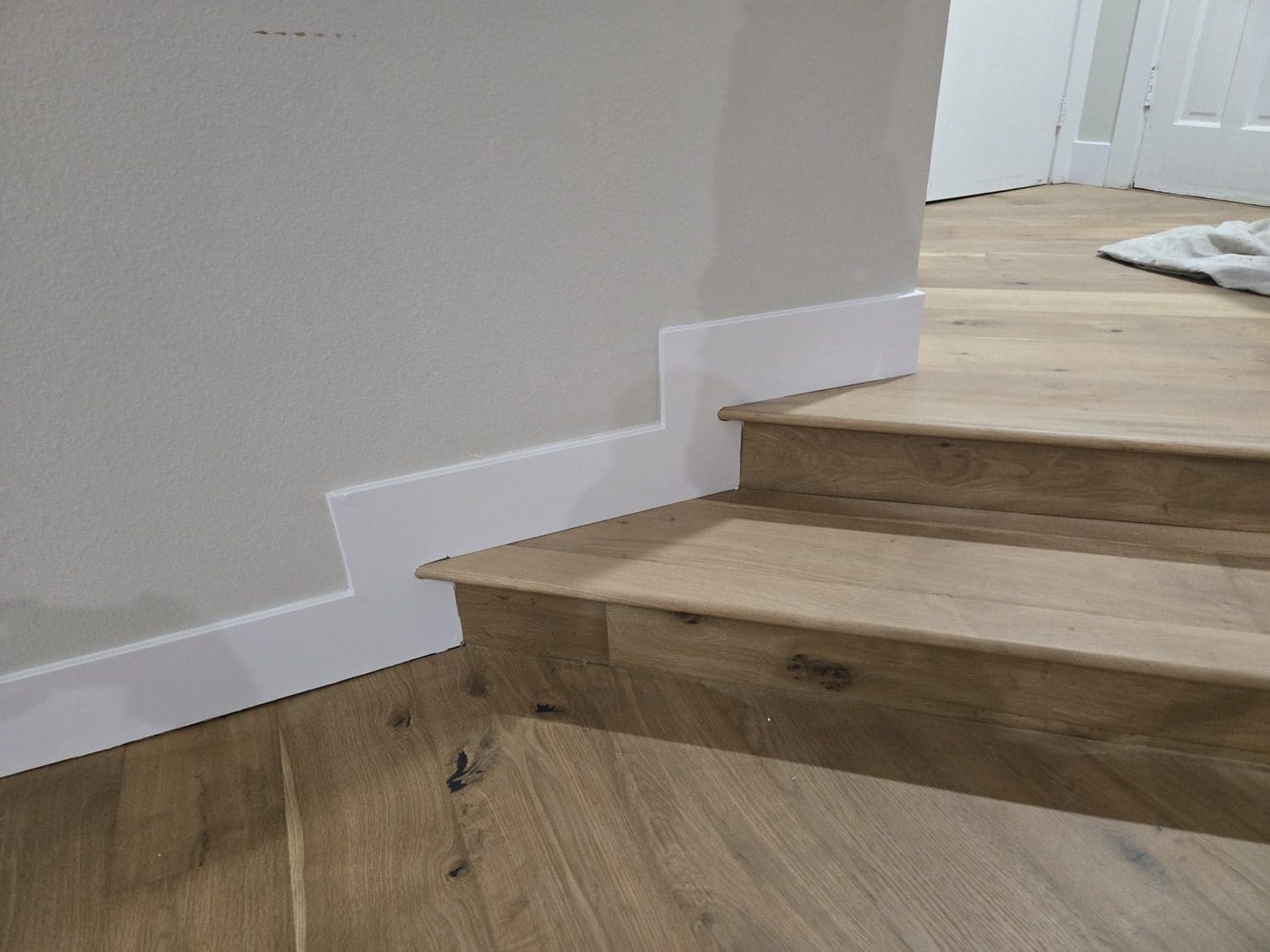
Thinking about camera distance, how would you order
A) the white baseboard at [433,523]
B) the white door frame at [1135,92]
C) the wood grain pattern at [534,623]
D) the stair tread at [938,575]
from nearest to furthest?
1. the stair tread at [938,575]
2. the white baseboard at [433,523]
3. the wood grain pattern at [534,623]
4. the white door frame at [1135,92]

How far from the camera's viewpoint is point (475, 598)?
1221 millimetres

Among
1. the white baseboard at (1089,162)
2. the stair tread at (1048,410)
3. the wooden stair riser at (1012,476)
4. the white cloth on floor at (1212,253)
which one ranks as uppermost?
the white baseboard at (1089,162)

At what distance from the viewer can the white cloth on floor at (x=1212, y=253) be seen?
5.79ft

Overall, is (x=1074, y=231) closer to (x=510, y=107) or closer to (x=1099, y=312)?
(x=1099, y=312)

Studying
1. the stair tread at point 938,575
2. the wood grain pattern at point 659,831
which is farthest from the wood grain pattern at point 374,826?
the stair tread at point 938,575

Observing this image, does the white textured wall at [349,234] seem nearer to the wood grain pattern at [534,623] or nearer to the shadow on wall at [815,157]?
the shadow on wall at [815,157]

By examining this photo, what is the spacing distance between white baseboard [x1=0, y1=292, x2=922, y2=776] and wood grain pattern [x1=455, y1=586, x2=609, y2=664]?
0.12 feet

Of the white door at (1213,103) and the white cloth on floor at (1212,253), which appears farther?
the white door at (1213,103)

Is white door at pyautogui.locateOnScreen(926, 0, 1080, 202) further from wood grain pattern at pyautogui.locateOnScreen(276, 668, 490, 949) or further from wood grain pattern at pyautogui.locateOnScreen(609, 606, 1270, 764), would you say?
wood grain pattern at pyautogui.locateOnScreen(276, 668, 490, 949)

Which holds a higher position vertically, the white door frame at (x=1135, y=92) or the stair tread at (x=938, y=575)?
the white door frame at (x=1135, y=92)

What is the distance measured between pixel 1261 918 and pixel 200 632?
130cm

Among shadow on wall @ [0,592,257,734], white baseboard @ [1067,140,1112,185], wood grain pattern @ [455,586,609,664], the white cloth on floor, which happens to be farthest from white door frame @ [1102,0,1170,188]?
shadow on wall @ [0,592,257,734]

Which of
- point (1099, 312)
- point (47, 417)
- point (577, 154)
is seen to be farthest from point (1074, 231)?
point (47, 417)

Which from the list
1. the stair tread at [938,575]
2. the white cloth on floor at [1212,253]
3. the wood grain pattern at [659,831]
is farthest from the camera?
the white cloth on floor at [1212,253]
